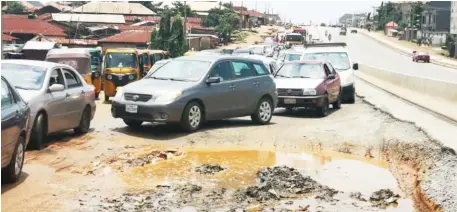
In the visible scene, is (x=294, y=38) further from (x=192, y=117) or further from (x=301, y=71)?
(x=192, y=117)

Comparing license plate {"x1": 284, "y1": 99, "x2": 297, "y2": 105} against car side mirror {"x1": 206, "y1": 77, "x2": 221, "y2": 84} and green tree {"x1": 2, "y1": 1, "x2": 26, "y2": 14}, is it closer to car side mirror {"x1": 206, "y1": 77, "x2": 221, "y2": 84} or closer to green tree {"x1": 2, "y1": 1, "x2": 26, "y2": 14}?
car side mirror {"x1": 206, "y1": 77, "x2": 221, "y2": 84}

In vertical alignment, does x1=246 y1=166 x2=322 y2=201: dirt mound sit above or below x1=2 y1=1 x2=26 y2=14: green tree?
below

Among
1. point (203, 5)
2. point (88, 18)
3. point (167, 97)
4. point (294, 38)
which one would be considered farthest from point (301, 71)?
point (203, 5)

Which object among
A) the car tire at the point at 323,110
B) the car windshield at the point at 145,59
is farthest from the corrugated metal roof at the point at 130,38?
the car tire at the point at 323,110

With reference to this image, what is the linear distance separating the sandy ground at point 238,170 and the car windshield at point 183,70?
105 cm

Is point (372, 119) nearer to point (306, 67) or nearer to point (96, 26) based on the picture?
point (306, 67)

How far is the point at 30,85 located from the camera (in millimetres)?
10609

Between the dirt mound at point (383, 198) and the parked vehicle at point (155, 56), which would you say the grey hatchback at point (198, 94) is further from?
the parked vehicle at point (155, 56)

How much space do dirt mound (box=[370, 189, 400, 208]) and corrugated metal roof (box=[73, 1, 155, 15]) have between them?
280ft

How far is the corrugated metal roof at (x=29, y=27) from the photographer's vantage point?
59200mm

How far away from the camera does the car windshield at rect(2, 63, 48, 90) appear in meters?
10.6

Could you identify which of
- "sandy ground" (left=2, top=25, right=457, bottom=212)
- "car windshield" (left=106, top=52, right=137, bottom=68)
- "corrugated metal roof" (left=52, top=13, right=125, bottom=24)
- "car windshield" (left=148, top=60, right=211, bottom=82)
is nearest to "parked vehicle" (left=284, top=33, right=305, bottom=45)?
"corrugated metal roof" (left=52, top=13, right=125, bottom=24)

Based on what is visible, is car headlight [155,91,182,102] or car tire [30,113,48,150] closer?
car tire [30,113,48,150]

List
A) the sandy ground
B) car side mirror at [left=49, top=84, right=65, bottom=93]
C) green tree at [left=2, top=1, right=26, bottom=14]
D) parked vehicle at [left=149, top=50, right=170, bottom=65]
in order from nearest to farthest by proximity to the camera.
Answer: the sandy ground
car side mirror at [left=49, top=84, right=65, bottom=93]
parked vehicle at [left=149, top=50, right=170, bottom=65]
green tree at [left=2, top=1, right=26, bottom=14]
